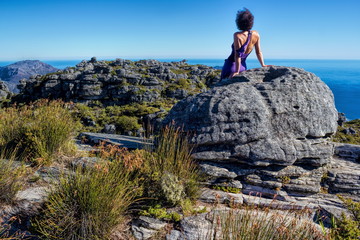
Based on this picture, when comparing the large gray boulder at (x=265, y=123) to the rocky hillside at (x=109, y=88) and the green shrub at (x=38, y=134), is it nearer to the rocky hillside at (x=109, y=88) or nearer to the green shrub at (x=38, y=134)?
the green shrub at (x=38, y=134)

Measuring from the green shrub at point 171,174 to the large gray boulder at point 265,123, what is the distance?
19.6 inches

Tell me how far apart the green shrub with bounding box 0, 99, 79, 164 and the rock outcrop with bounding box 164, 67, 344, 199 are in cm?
369

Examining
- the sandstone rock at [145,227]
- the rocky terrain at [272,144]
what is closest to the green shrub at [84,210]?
the sandstone rock at [145,227]

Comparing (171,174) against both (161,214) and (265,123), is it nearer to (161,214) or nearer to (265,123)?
(161,214)

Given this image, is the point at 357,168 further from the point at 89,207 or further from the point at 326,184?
the point at 89,207

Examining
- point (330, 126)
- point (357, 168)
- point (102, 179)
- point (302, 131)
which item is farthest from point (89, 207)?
point (357, 168)

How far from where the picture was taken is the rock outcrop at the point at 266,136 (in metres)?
5.51

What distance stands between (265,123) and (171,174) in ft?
8.90

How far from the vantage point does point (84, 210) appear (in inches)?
156

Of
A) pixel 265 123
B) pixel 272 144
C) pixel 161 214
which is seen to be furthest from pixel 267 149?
pixel 161 214

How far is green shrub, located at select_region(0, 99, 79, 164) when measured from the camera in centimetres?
636

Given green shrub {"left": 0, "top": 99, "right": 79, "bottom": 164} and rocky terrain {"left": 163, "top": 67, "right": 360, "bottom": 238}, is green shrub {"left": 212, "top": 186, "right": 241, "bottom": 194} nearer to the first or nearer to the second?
rocky terrain {"left": 163, "top": 67, "right": 360, "bottom": 238}

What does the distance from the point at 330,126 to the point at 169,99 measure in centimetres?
5474

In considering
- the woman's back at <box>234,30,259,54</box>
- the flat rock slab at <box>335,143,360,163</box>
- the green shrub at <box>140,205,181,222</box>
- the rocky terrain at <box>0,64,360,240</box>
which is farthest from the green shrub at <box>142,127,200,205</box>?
the flat rock slab at <box>335,143,360,163</box>
